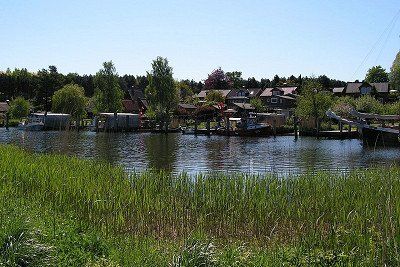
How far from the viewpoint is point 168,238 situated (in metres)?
10.2

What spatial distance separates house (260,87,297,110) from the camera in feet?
310

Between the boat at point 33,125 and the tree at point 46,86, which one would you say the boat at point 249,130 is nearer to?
the boat at point 33,125

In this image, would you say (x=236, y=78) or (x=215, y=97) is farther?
(x=236, y=78)

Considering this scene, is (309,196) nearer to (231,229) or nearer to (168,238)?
(231,229)

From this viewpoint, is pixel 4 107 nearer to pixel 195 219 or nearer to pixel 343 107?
pixel 343 107

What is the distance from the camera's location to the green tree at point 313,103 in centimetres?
6425

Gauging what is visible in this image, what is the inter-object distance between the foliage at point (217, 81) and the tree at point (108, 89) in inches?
1634

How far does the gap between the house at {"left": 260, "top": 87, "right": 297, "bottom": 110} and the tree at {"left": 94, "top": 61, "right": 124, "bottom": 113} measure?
30274mm

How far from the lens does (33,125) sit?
7781 cm

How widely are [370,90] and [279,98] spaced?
18103 millimetres

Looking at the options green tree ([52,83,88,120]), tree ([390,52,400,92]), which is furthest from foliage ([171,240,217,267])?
green tree ([52,83,88,120])

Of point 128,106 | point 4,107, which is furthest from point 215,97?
point 4,107

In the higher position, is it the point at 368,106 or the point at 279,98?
the point at 279,98

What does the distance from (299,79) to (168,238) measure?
11590cm
